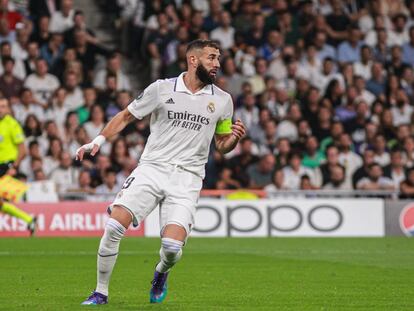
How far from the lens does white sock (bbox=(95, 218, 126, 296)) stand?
9305 mm

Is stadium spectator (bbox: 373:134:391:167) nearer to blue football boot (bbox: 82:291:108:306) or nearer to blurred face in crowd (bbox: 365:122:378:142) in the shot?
blurred face in crowd (bbox: 365:122:378:142)

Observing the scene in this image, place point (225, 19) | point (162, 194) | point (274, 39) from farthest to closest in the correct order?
point (274, 39), point (225, 19), point (162, 194)

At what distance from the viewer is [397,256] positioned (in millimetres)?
16234

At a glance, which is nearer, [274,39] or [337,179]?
[337,179]

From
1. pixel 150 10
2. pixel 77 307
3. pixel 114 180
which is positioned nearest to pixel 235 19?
pixel 150 10

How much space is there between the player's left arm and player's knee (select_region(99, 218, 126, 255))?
1286mm

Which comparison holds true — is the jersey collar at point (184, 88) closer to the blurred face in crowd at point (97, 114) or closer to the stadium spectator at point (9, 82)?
the blurred face in crowd at point (97, 114)

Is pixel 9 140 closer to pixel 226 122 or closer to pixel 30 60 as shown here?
pixel 30 60

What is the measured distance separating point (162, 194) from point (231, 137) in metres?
0.82

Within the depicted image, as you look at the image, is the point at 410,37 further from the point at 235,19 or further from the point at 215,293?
the point at 215,293

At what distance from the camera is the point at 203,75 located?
989 cm

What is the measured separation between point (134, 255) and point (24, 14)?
9.98m

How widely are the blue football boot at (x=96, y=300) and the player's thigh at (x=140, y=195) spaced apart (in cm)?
68

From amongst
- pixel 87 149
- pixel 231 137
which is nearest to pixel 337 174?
pixel 231 137
